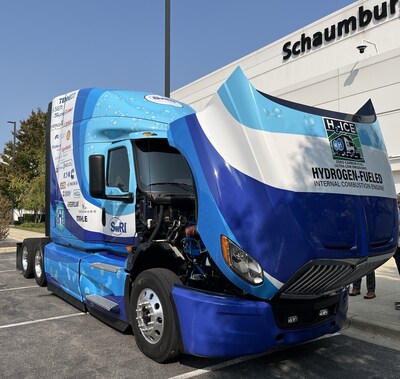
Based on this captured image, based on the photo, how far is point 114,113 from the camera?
20.5 ft

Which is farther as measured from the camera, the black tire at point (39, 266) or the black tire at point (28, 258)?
the black tire at point (28, 258)

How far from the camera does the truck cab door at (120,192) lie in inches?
212

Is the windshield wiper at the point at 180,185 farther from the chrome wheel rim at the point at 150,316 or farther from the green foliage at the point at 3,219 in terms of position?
the green foliage at the point at 3,219

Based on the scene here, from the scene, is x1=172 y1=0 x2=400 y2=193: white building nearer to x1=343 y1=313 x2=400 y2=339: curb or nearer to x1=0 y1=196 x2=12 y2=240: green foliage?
x1=343 y1=313 x2=400 y2=339: curb

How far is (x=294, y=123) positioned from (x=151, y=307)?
233 cm

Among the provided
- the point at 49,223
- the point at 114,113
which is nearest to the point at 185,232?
the point at 114,113


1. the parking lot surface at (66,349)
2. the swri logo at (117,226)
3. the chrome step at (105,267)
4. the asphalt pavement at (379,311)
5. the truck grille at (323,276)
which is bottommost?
the parking lot surface at (66,349)

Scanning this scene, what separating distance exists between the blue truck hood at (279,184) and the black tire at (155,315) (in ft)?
2.50

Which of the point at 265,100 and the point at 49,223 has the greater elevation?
the point at 265,100

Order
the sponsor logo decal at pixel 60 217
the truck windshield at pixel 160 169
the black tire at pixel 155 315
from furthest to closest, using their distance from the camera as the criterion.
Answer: the sponsor logo decal at pixel 60 217, the truck windshield at pixel 160 169, the black tire at pixel 155 315

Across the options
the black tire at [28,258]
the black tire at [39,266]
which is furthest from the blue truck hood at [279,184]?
the black tire at [28,258]

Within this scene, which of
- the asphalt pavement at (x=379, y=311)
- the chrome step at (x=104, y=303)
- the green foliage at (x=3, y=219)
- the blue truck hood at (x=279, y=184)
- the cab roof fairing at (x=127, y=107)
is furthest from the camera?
the green foliage at (x=3, y=219)

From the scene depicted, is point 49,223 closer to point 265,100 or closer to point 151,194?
point 151,194

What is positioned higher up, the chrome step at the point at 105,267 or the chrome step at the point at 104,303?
the chrome step at the point at 105,267
